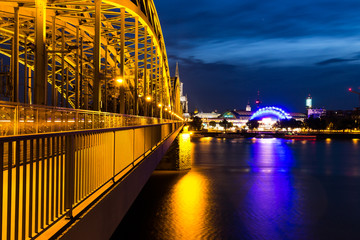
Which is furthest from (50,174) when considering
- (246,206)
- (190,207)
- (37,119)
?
(246,206)

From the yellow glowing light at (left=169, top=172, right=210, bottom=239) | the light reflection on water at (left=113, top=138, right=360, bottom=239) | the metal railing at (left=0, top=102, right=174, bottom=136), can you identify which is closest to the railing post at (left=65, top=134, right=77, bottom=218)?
the metal railing at (left=0, top=102, right=174, bottom=136)

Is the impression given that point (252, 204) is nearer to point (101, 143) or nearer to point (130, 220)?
point (130, 220)

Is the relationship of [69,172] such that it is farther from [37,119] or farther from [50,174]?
[37,119]

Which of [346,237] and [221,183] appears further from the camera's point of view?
[221,183]

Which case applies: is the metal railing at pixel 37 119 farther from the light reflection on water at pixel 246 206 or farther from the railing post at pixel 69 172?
the light reflection on water at pixel 246 206

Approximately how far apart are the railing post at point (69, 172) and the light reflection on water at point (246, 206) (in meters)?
16.4

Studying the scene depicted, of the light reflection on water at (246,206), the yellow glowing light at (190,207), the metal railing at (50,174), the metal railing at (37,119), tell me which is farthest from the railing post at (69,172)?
the yellow glowing light at (190,207)

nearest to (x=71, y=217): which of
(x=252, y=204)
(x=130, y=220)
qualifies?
(x=130, y=220)

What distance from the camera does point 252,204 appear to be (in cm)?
2850

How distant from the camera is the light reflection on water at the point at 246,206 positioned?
22.3 metres

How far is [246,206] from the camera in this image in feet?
91.4

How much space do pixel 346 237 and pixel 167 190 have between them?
15555mm

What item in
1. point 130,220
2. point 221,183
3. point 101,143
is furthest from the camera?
point 221,183

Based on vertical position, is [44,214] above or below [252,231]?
above
